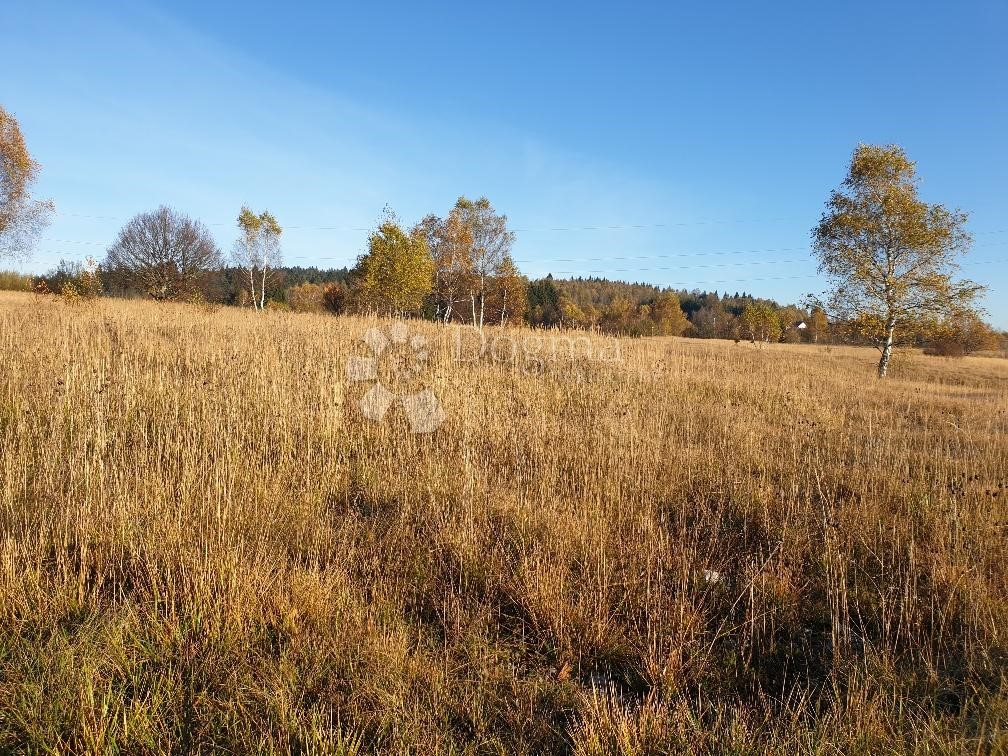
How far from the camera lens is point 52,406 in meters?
4.21

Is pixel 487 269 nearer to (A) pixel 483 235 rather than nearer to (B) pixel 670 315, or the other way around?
(A) pixel 483 235

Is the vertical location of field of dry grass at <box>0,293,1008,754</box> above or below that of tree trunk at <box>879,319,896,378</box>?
below

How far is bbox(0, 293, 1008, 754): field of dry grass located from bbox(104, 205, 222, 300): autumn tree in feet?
113

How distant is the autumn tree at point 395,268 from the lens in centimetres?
3000

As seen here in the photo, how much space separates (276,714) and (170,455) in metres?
2.85

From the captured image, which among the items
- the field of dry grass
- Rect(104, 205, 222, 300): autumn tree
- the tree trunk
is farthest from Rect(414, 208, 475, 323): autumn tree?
the field of dry grass

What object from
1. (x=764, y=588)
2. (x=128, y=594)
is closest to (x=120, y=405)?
(x=128, y=594)

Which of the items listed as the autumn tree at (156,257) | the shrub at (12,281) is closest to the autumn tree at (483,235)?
the autumn tree at (156,257)

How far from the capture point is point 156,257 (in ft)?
109

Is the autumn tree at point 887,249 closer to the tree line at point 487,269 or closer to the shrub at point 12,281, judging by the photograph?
the tree line at point 487,269

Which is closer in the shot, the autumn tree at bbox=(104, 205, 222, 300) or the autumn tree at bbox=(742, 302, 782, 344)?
the autumn tree at bbox=(104, 205, 222, 300)

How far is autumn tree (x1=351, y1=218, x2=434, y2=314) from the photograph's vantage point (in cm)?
3000

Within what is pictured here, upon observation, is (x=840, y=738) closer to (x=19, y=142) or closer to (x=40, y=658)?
(x=40, y=658)

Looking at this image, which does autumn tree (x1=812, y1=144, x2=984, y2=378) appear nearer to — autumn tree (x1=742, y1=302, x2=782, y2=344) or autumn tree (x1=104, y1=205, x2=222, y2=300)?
autumn tree (x1=104, y1=205, x2=222, y2=300)
